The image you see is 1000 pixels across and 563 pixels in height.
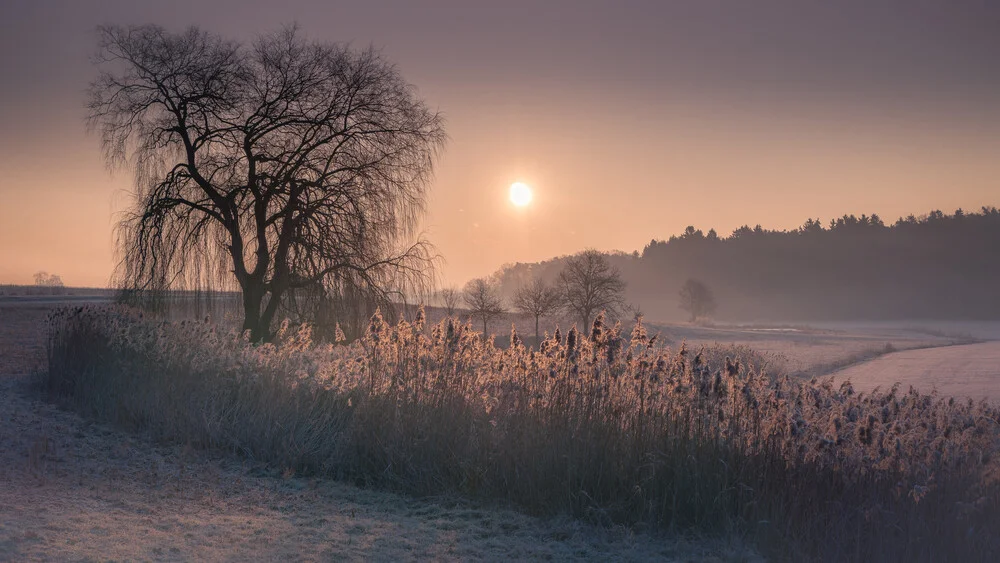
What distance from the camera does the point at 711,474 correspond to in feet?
19.5

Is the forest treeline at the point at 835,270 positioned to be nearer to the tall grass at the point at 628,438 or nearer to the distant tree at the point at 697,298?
the distant tree at the point at 697,298

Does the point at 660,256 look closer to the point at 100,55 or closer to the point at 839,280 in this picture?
the point at 839,280

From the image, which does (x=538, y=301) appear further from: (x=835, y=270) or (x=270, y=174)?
(x=835, y=270)

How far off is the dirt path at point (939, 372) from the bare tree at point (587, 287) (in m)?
13.5

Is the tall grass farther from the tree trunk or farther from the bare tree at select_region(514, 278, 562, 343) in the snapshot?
the bare tree at select_region(514, 278, 562, 343)

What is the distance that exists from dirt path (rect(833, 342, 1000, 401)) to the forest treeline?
206ft

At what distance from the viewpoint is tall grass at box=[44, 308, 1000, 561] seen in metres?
5.69

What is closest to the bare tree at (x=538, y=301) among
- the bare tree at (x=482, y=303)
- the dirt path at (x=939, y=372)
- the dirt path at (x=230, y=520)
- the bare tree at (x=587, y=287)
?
the bare tree at (x=587, y=287)

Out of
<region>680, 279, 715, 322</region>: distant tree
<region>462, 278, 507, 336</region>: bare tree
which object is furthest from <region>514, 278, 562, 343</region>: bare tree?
<region>680, 279, 715, 322</region>: distant tree

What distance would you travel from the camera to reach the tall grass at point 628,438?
5691 mm

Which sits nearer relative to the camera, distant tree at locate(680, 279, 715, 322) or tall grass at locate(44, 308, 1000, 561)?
tall grass at locate(44, 308, 1000, 561)

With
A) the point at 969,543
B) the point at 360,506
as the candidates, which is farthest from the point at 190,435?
the point at 969,543

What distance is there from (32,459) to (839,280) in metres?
118

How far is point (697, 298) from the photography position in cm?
7831
